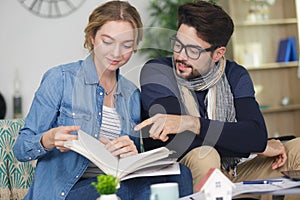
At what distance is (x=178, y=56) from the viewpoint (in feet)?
6.23

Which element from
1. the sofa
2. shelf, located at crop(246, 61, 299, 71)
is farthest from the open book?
shelf, located at crop(246, 61, 299, 71)

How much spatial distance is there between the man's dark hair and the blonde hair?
23 cm

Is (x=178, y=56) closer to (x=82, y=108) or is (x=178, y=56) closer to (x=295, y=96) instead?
(x=82, y=108)

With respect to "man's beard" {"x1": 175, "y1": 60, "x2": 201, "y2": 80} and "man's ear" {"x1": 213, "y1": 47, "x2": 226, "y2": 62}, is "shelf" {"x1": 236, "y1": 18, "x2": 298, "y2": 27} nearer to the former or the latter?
"man's ear" {"x1": 213, "y1": 47, "x2": 226, "y2": 62}

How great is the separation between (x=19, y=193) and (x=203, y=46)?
881mm

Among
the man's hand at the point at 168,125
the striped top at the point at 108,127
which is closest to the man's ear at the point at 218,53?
the man's hand at the point at 168,125

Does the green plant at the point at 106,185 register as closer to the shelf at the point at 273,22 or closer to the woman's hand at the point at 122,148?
the woman's hand at the point at 122,148

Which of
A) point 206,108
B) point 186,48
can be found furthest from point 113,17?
point 206,108

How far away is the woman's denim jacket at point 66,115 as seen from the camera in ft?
5.97

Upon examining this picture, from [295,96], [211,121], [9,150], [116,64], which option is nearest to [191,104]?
[211,121]

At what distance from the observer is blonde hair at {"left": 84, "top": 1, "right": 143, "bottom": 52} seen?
73.1 inches

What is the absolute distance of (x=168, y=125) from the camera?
175cm

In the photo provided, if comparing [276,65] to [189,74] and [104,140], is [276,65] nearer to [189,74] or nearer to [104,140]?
[189,74]

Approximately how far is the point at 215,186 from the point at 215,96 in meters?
0.84
